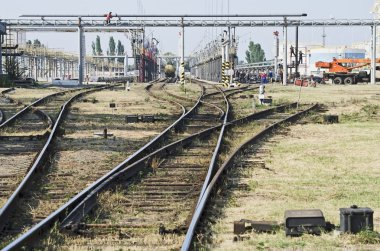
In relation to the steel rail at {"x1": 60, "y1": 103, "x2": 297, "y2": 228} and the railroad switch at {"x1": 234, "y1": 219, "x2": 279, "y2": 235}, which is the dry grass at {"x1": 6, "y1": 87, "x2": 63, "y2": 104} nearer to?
the steel rail at {"x1": 60, "y1": 103, "x2": 297, "y2": 228}

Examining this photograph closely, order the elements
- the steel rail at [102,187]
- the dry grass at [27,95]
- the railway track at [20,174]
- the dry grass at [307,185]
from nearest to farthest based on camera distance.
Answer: the dry grass at [307,185]
the steel rail at [102,187]
the railway track at [20,174]
the dry grass at [27,95]

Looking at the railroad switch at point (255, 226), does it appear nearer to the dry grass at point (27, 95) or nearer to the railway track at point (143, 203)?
the railway track at point (143, 203)

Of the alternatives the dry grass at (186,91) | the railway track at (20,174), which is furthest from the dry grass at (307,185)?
the dry grass at (186,91)

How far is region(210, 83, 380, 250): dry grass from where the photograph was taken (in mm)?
7395

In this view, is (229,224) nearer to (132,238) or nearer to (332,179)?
(132,238)

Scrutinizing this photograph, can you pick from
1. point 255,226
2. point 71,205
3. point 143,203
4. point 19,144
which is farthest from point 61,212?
point 19,144

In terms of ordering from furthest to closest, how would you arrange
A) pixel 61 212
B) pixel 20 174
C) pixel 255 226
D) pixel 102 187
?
pixel 20 174 < pixel 102 187 < pixel 61 212 < pixel 255 226

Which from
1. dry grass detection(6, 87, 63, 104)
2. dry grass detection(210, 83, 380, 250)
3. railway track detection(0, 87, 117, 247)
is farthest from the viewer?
dry grass detection(6, 87, 63, 104)

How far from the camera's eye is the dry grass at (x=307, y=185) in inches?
291

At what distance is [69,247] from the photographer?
23.2 feet

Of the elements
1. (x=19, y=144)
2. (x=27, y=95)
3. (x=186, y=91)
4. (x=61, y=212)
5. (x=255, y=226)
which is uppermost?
(x=186, y=91)

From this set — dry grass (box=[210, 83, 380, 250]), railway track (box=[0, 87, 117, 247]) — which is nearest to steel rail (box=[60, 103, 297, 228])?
railway track (box=[0, 87, 117, 247])

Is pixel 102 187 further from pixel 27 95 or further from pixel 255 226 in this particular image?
pixel 27 95

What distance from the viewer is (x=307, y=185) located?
35.1 feet
